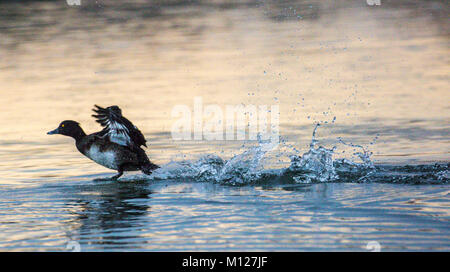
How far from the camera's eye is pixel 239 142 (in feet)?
33.9

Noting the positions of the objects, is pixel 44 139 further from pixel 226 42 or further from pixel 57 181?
pixel 226 42

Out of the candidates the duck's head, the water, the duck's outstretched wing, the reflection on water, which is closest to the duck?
the duck's outstretched wing

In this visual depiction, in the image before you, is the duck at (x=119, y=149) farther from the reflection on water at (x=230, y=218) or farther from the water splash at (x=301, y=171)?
the reflection on water at (x=230, y=218)

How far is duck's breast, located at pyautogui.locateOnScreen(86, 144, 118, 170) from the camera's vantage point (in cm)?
931

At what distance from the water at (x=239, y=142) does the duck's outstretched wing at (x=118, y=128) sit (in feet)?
1.49

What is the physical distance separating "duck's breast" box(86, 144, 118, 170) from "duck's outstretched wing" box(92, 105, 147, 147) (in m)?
0.17

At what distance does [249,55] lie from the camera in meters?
15.0

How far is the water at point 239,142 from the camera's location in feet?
21.3

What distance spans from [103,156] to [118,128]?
44cm

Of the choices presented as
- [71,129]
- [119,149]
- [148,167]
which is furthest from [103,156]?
[71,129]

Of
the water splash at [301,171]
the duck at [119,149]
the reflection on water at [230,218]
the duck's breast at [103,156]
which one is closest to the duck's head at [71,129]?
the duck at [119,149]

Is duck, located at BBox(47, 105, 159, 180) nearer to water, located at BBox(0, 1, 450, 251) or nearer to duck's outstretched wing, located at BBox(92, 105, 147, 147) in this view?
duck's outstretched wing, located at BBox(92, 105, 147, 147)

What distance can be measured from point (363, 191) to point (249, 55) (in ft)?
25.2

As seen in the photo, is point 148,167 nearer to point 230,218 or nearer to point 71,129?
point 71,129
